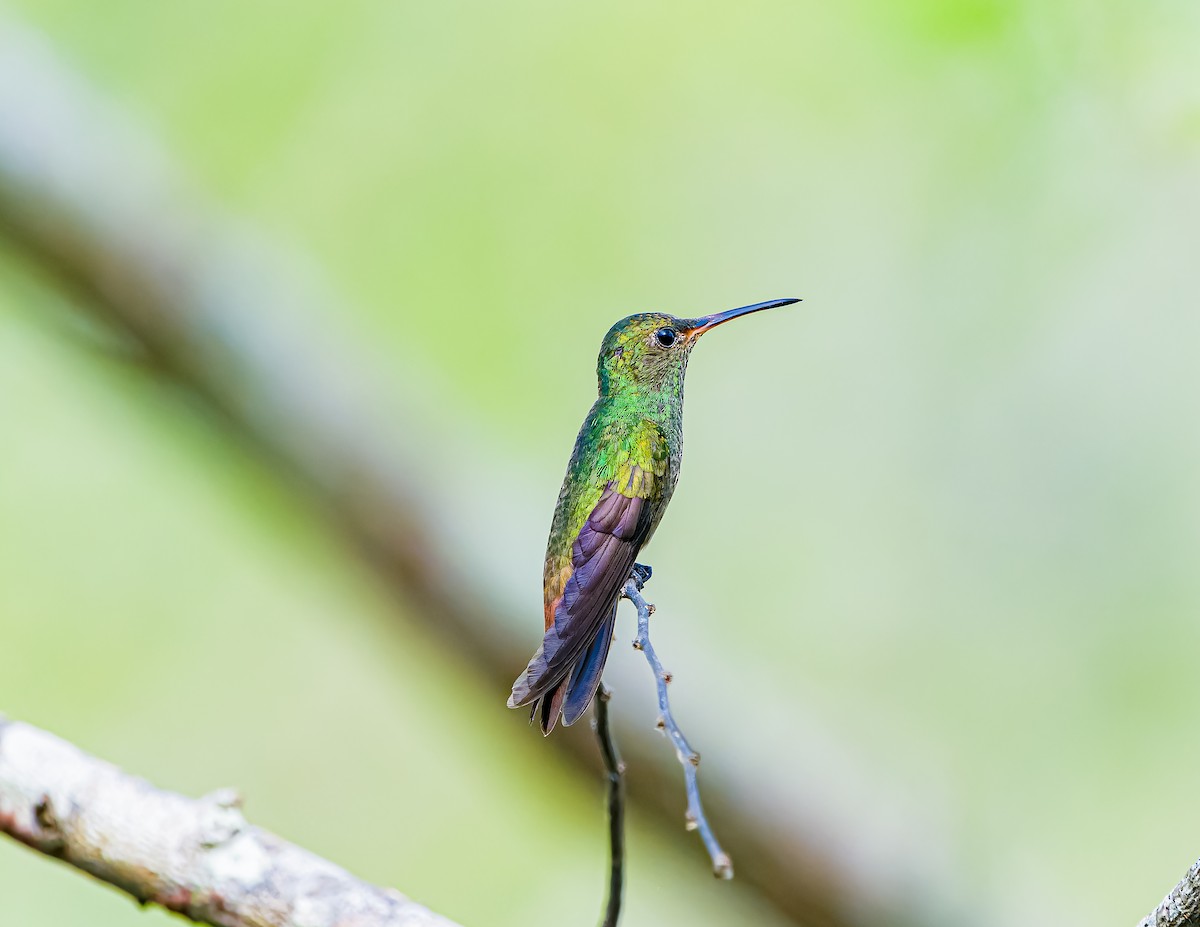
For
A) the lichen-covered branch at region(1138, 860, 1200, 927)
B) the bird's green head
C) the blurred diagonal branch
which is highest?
the blurred diagonal branch

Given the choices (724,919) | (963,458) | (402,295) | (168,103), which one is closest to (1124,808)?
(963,458)

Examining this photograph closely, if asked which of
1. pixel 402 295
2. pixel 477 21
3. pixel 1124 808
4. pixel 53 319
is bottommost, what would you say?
pixel 53 319

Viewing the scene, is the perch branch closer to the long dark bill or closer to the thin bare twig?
the thin bare twig

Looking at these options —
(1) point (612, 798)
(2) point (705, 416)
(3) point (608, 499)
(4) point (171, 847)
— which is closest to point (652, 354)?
(3) point (608, 499)

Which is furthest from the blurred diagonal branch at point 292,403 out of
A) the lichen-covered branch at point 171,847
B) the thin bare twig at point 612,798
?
the thin bare twig at point 612,798

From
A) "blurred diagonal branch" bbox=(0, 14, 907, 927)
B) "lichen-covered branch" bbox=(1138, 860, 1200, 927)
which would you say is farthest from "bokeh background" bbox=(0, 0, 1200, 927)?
"lichen-covered branch" bbox=(1138, 860, 1200, 927)

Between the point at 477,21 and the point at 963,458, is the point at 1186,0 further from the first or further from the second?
the point at 477,21
